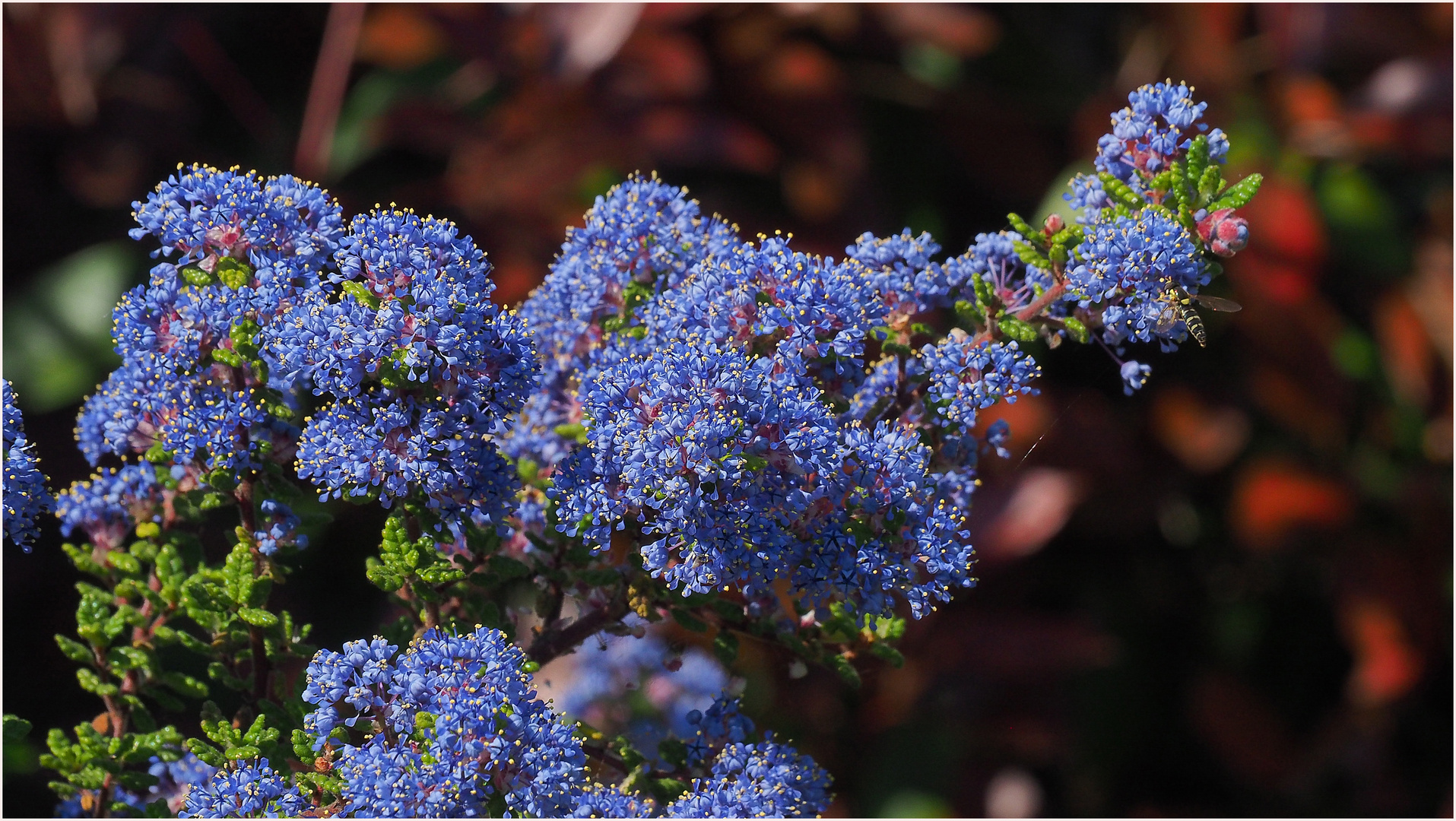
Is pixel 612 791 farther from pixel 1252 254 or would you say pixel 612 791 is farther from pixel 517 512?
pixel 1252 254

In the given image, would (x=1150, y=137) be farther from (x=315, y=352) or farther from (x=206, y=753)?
(x=206, y=753)

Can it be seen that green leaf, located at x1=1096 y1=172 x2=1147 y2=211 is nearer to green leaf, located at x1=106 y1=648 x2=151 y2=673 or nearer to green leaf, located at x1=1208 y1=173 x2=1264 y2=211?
green leaf, located at x1=1208 y1=173 x2=1264 y2=211

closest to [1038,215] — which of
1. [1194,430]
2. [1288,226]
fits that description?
[1288,226]

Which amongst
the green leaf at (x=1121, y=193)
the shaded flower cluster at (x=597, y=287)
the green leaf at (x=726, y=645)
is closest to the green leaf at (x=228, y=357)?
the shaded flower cluster at (x=597, y=287)

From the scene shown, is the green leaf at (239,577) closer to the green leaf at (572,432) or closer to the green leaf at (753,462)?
the green leaf at (572,432)

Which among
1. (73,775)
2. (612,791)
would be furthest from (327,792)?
(73,775)

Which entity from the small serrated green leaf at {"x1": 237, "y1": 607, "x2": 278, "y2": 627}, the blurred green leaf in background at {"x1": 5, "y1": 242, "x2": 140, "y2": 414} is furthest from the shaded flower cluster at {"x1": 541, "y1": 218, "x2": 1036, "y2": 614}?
the blurred green leaf in background at {"x1": 5, "y1": 242, "x2": 140, "y2": 414}
